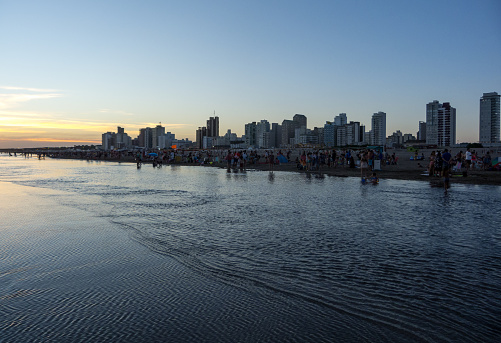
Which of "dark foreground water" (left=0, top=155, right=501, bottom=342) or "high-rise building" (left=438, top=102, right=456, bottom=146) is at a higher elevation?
"high-rise building" (left=438, top=102, right=456, bottom=146)

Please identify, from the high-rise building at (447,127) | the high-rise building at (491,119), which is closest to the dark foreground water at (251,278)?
the high-rise building at (447,127)

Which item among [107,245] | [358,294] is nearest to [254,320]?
[358,294]

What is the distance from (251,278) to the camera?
16.8 ft

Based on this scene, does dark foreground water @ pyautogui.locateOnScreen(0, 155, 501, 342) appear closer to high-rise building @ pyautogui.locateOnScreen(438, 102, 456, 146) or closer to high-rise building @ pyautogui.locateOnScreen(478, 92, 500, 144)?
high-rise building @ pyautogui.locateOnScreen(438, 102, 456, 146)

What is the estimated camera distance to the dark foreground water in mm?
3688

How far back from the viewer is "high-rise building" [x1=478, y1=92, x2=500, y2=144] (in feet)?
632

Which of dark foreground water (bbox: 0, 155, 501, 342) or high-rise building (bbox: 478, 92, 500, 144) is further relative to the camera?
high-rise building (bbox: 478, 92, 500, 144)

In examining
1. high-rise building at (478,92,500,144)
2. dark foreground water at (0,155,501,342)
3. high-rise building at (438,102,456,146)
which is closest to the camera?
dark foreground water at (0,155,501,342)

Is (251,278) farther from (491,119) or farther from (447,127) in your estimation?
(491,119)

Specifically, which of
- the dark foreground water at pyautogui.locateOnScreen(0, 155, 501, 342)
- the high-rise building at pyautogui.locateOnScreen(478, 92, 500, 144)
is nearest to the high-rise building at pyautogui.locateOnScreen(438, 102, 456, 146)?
the high-rise building at pyautogui.locateOnScreen(478, 92, 500, 144)

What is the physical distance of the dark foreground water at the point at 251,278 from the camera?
145 inches

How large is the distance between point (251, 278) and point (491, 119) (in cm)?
22951

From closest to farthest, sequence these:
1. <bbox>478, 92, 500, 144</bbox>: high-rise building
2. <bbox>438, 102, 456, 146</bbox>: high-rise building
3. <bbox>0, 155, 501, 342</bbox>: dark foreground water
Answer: <bbox>0, 155, 501, 342</bbox>: dark foreground water
<bbox>478, 92, 500, 144</bbox>: high-rise building
<bbox>438, 102, 456, 146</bbox>: high-rise building

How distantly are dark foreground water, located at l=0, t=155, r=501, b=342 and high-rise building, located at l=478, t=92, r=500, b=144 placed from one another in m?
220
